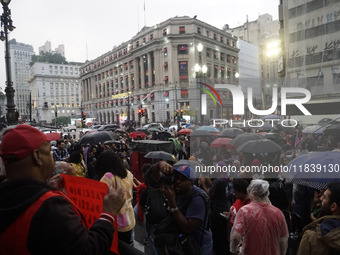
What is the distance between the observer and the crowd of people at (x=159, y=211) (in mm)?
1311

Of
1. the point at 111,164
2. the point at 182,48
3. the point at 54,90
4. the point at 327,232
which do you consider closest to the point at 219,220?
the point at 111,164

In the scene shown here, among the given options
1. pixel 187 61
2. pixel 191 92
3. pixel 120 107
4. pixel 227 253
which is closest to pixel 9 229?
pixel 227 253

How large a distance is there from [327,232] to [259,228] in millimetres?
825

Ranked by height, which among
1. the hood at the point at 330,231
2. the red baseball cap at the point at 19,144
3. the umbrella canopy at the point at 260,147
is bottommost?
the hood at the point at 330,231

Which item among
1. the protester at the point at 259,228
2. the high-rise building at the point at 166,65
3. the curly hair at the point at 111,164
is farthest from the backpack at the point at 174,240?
the high-rise building at the point at 166,65

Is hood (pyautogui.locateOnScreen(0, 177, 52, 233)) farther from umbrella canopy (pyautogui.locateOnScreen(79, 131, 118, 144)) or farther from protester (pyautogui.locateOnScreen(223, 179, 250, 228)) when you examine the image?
umbrella canopy (pyautogui.locateOnScreen(79, 131, 118, 144))

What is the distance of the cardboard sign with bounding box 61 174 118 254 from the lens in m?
2.04

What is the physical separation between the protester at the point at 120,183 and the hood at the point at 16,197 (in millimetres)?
2021

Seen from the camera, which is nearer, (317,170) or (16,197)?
(16,197)

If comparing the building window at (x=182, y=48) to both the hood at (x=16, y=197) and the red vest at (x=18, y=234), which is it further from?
the red vest at (x=18, y=234)

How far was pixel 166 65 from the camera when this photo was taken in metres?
54.1

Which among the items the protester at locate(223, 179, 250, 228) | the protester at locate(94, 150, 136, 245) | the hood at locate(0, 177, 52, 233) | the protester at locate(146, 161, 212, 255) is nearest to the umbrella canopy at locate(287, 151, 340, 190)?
the protester at locate(223, 179, 250, 228)

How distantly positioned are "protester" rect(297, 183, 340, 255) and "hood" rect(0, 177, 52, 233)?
2.13 metres

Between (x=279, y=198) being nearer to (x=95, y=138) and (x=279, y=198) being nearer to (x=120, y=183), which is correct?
(x=120, y=183)
